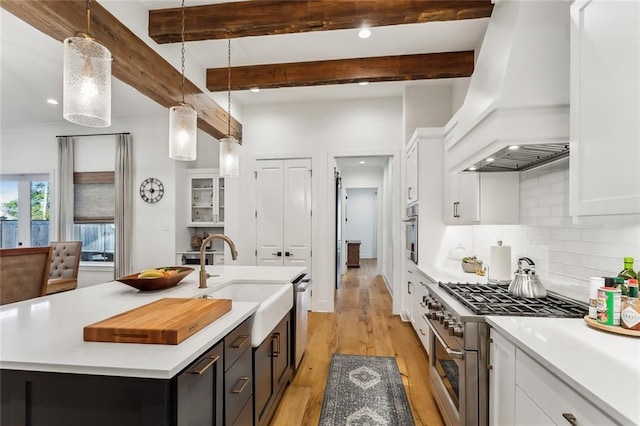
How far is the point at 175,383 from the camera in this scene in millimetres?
953

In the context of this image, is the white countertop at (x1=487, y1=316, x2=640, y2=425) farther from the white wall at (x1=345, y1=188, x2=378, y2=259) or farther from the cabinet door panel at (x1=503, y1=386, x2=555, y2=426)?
the white wall at (x1=345, y1=188, x2=378, y2=259)

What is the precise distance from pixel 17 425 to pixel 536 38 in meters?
2.68

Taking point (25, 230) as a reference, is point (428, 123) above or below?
above

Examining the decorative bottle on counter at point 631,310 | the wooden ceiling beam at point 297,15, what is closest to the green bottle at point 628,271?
the decorative bottle on counter at point 631,310

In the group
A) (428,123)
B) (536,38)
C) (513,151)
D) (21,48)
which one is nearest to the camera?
(536,38)

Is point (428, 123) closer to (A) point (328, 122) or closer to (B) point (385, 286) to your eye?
(A) point (328, 122)

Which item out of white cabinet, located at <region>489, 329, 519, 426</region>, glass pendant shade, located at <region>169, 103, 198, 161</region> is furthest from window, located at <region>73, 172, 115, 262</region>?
white cabinet, located at <region>489, 329, 519, 426</region>

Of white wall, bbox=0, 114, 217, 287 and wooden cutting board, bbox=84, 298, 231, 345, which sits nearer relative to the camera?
wooden cutting board, bbox=84, 298, 231, 345

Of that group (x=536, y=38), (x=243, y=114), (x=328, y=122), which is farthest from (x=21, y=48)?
(x=536, y=38)

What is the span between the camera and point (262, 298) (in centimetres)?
253

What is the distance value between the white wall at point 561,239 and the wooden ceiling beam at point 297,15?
1.44 m

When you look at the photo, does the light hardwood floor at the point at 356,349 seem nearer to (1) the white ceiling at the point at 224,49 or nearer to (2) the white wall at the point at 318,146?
(2) the white wall at the point at 318,146

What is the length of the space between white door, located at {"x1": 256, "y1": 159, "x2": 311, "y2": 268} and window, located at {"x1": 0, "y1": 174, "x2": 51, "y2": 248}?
3994 millimetres

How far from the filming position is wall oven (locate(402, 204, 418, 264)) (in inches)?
136
